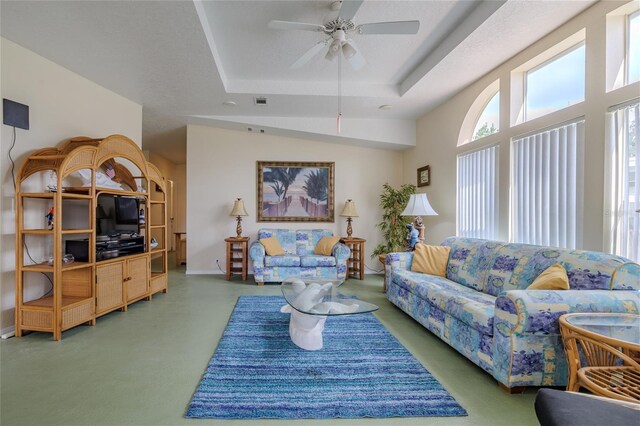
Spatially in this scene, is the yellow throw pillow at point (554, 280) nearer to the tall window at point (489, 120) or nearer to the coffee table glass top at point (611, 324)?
the coffee table glass top at point (611, 324)

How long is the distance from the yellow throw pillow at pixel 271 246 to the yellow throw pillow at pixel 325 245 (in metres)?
0.63

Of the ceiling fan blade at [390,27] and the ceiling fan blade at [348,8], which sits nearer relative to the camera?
the ceiling fan blade at [348,8]

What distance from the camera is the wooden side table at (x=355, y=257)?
495 centimetres

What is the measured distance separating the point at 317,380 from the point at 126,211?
323 cm

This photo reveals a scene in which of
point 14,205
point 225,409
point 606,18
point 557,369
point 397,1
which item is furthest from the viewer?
point 14,205

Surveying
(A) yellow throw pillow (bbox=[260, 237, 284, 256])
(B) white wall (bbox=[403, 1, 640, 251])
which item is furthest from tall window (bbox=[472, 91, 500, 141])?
(A) yellow throw pillow (bbox=[260, 237, 284, 256])

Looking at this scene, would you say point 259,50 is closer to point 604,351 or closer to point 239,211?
point 239,211

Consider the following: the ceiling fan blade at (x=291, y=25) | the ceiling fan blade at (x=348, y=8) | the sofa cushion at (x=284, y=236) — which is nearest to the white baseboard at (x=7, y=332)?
the sofa cushion at (x=284, y=236)

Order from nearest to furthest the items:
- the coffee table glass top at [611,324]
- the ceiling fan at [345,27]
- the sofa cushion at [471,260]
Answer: the coffee table glass top at [611,324]
the ceiling fan at [345,27]
the sofa cushion at [471,260]

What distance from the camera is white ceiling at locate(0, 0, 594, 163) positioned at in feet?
7.57

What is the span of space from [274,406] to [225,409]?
28 centimetres

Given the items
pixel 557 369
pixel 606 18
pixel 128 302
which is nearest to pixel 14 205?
pixel 128 302

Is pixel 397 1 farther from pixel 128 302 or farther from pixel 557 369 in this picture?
pixel 128 302

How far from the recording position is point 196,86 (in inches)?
143
